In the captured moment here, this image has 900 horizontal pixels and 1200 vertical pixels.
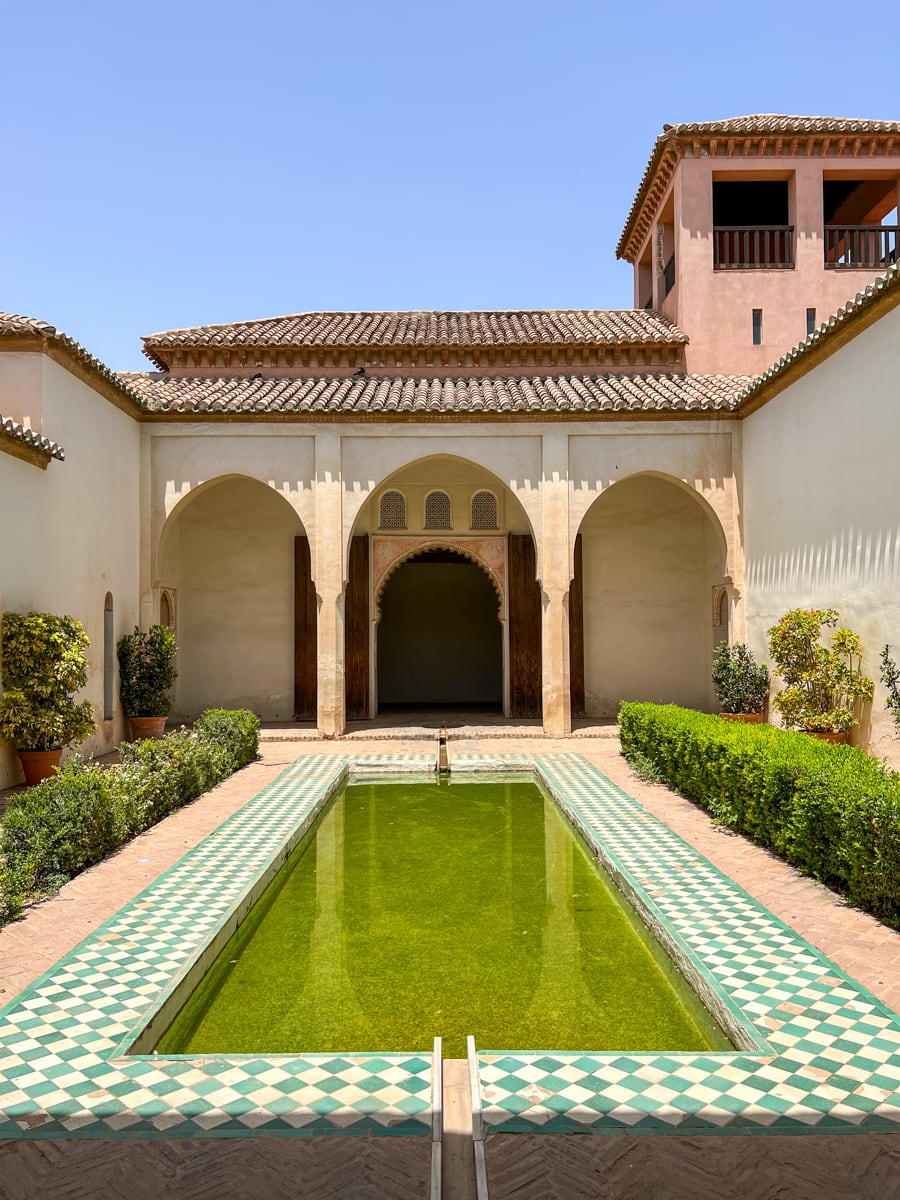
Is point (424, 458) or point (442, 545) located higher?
point (424, 458)

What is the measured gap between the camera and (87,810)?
7141 millimetres

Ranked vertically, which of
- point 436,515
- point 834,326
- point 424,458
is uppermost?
point 834,326

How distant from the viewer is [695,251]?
16.9 metres

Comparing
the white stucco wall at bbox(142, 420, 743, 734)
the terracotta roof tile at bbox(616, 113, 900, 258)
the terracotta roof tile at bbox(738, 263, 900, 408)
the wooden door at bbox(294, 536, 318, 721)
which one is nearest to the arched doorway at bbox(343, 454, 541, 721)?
the wooden door at bbox(294, 536, 318, 721)

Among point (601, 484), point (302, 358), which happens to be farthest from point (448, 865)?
point (302, 358)

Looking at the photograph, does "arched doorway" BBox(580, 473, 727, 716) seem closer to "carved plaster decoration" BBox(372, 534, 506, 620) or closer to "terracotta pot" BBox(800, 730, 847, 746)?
"carved plaster decoration" BBox(372, 534, 506, 620)

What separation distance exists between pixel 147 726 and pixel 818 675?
29.7 ft

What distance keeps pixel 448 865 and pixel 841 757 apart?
126 inches

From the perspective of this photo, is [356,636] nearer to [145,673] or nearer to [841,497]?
[145,673]

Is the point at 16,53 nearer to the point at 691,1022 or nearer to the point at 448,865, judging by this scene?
the point at 448,865

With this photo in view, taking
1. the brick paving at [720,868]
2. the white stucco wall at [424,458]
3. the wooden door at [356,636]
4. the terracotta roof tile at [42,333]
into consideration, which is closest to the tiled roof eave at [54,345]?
the terracotta roof tile at [42,333]

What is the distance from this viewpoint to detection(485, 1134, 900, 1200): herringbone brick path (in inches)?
115

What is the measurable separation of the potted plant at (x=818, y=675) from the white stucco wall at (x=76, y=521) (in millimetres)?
8762

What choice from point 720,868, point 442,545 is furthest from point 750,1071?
point 442,545
